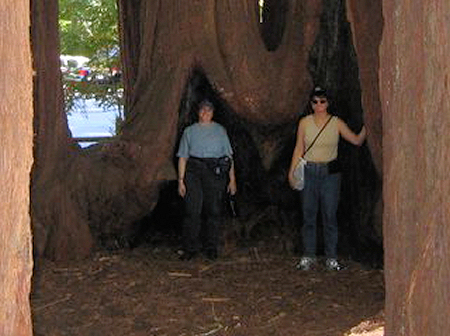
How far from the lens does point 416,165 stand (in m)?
3.64

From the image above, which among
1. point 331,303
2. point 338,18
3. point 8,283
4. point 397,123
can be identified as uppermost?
point 338,18

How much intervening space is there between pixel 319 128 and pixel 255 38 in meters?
1.34

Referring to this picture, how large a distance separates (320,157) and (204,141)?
3.79 ft

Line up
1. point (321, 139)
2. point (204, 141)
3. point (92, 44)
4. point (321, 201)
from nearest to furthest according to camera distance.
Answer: point (321, 139), point (321, 201), point (204, 141), point (92, 44)

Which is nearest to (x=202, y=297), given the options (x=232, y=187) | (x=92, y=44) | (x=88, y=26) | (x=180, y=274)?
(x=180, y=274)

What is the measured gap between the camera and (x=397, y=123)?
3801 millimetres

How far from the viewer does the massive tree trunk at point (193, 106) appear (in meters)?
8.93

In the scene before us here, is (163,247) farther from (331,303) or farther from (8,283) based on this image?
(8,283)

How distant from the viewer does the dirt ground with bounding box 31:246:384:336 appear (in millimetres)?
7055

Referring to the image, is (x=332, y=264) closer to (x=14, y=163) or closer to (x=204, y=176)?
(x=204, y=176)

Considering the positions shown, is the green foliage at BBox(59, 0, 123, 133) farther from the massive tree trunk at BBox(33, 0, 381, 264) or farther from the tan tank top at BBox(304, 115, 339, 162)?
the tan tank top at BBox(304, 115, 339, 162)

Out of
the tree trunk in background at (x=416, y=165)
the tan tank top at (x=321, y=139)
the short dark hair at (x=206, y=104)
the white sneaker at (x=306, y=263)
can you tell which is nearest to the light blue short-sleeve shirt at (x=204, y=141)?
the short dark hair at (x=206, y=104)

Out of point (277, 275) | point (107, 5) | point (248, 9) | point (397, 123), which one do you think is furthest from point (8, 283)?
point (107, 5)

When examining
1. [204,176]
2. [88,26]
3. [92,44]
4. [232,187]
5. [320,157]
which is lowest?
[232,187]
